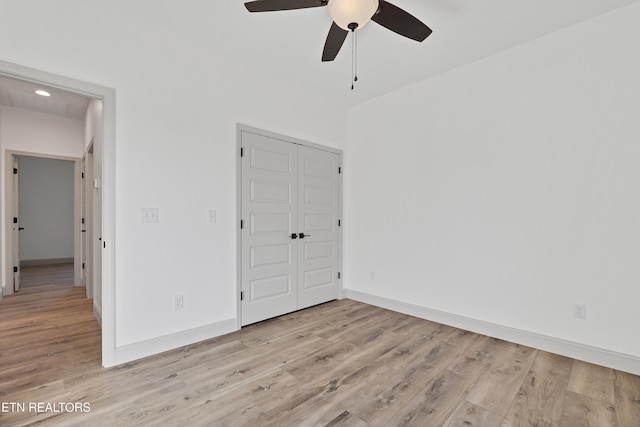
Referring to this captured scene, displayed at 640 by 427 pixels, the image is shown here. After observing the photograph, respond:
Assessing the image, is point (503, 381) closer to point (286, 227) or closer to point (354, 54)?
point (286, 227)

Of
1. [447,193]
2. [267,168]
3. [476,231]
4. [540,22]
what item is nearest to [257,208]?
[267,168]

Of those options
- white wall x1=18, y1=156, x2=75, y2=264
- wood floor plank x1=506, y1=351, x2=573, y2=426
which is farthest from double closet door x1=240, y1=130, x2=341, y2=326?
white wall x1=18, y1=156, x2=75, y2=264

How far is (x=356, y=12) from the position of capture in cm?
173

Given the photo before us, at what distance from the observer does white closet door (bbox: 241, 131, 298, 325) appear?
125 inches

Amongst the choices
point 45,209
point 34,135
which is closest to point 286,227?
point 34,135

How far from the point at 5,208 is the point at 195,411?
4.60m

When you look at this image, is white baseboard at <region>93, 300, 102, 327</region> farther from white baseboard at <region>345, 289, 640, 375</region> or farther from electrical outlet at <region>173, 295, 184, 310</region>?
white baseboard at <region>345, 289, 640, 375</region>

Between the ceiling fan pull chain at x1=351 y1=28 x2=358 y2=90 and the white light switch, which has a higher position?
the ceiling fan pull chain at x1=351 y1=28 x2=358 y2=90

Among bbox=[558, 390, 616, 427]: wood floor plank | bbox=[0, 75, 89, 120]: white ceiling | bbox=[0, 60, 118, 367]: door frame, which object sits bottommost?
bbox=[558, 390, 616, 427]: wood floor plank

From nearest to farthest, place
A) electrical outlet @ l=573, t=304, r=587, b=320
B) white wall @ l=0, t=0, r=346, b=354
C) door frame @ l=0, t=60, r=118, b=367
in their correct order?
white wall @ l=0, t=0, r=346, b=354 → door frame @ l=0, t=60, r=118, b=367 → electrical outlet @ l=573, t=304, r=587, b=320

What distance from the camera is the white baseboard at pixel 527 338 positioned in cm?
231

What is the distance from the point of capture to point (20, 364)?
2303 millimetres

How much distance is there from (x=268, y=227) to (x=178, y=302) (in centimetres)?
120

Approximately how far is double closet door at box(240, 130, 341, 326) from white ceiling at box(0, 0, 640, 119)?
88cm
